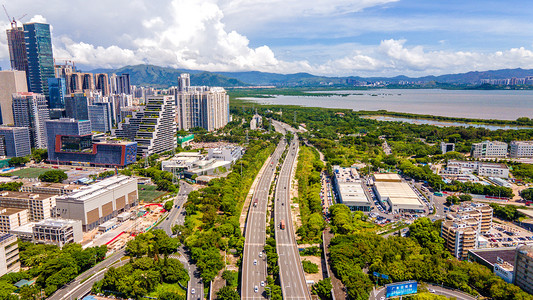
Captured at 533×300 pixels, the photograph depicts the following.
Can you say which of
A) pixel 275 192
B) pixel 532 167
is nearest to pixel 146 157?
pixel 275 192

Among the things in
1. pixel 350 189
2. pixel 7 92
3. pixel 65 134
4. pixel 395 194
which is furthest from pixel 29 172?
pixel 395 194

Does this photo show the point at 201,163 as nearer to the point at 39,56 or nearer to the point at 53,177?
the point at 53,177

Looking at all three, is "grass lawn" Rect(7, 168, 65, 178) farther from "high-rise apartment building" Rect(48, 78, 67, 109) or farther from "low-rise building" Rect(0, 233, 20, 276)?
"high-rise apartment building" Rect(48, 78, 67, 109)

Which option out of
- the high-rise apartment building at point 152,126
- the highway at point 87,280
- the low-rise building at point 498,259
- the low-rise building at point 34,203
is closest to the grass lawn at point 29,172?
the high-rise apartment building at point 152,126

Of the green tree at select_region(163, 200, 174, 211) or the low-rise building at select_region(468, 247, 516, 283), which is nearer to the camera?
the low-rise building at select_region(468, 247, 516, 283)

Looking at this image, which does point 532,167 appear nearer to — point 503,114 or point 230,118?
point 503,114

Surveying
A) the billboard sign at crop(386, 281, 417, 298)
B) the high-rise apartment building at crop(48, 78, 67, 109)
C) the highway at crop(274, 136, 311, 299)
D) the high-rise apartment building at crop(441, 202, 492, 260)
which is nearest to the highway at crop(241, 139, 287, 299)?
the highway at crop(274, 136, 311, 299)
